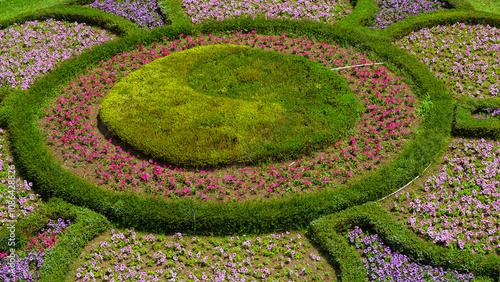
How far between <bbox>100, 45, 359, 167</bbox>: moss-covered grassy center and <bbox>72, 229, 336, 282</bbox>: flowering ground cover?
6.92 ft

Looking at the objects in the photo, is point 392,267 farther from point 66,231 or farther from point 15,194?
point 15,194

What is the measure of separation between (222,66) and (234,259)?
6315 millimetres

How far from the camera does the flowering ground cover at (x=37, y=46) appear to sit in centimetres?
1377

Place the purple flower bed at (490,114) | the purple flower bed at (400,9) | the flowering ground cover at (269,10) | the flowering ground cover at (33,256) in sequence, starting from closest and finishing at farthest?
the flowering ground cover at (33,256) → the purple flower bed at (490,114) → the purple flower bed at (400,9) → the flowering ground cover at (269,10)

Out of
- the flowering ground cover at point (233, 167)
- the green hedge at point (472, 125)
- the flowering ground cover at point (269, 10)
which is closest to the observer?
the flowering ground cover at point (233, 167)

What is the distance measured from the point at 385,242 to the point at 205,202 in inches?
150

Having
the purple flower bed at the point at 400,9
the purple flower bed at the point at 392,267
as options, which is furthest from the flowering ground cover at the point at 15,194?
the purple flower bed at the point at 400,9

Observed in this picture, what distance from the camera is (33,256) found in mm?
9297

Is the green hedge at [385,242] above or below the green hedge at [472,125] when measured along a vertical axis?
below

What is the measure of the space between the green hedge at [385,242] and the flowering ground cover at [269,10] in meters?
8.07

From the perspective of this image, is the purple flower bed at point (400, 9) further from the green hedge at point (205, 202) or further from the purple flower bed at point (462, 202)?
the purple flower bed at point (462, 202)

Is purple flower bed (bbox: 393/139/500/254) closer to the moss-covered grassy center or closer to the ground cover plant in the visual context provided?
the moss-covered grassy center

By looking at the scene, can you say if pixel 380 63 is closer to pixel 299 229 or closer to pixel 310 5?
pixel 310 5

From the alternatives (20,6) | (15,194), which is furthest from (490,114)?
(20,6)
